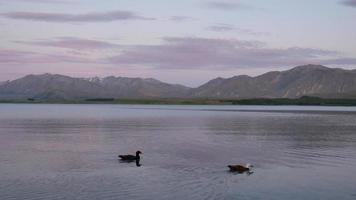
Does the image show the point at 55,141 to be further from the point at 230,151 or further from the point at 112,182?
the point at 112,182

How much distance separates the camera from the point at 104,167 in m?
31.3

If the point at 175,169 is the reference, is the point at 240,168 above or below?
above

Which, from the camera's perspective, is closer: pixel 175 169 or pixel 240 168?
pixel 240 168

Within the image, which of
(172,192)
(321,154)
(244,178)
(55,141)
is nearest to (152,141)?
(55,141)

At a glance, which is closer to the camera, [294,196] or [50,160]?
[294,196]

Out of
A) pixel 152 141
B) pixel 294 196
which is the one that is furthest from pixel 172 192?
pixel 152 141

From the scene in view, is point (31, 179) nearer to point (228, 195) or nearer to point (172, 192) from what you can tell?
point (172, 192)

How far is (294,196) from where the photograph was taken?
2327cm

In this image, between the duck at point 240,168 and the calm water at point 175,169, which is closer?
the calm water at point 175,169

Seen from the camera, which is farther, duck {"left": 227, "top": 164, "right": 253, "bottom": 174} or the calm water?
duck {"left": 227, "top": 164, "right": 253, "bottom": 174}

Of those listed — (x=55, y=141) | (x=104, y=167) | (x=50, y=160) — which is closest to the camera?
(x=104, y=167)

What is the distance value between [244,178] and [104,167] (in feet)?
27.4

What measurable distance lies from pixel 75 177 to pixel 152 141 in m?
22.3

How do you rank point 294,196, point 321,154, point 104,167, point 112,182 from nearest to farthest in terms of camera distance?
point 294,196 < point 112,182 < point 104,167 < point 321,154
